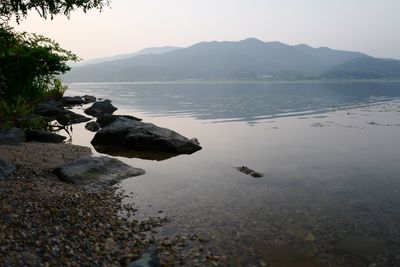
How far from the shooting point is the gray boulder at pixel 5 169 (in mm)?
12628

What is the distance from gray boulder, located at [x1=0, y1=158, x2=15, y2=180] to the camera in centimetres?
1263

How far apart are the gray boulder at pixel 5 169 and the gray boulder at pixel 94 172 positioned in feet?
5.54

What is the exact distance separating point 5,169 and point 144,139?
9650mm

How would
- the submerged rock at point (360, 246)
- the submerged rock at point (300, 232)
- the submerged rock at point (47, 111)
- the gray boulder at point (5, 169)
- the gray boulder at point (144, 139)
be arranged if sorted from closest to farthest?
the submerged rock at point (360, 246) → the submerged rock at point (300, 232) → the gray boulder at point (5, 169) → the gray boulder at point (144, 139) → the submerged rock at point (47, 111)

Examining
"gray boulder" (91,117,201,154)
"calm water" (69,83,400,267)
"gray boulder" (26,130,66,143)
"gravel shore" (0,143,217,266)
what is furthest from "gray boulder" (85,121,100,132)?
"gravel shore" (0,143,217,266)

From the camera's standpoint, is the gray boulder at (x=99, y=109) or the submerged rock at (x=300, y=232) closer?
the submerged rock at (x=300, y=232)

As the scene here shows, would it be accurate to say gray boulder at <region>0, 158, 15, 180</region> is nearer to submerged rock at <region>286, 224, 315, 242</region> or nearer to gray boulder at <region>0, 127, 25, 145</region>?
gray boulder at <region>0, 127, 25, 145</region>

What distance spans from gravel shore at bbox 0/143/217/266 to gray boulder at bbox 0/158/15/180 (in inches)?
6.8

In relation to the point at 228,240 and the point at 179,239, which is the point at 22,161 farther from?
the point at 228,240

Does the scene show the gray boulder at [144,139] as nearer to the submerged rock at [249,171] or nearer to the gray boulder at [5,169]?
the submerged rock at [249,171]

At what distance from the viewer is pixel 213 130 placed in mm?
32375

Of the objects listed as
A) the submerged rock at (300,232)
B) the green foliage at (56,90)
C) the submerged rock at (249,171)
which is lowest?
the submerged rock at (300,232)

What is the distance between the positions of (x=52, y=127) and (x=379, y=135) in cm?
2564

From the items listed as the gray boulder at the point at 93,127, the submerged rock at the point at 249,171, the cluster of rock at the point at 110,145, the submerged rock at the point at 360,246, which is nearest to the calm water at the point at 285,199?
the submerged rock at the point at 360,246
